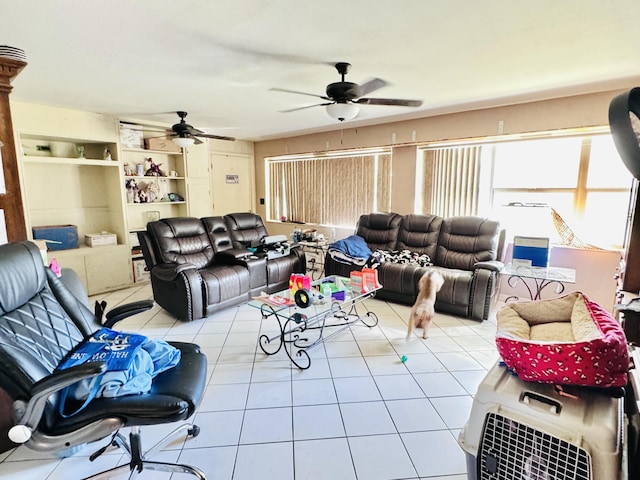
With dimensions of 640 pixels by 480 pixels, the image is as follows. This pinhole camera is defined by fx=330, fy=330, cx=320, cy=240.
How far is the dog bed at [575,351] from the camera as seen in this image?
1.16 m

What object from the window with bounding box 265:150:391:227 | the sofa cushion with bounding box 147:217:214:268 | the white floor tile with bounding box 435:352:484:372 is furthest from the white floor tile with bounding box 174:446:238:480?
the window with bounding box 265:150:391:227

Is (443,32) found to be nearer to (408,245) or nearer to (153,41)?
(153,41)

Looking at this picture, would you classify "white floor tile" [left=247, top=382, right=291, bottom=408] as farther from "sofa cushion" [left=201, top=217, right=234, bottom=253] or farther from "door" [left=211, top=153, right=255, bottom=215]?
"door" [left=211, top=153, right=255, bottom=215]

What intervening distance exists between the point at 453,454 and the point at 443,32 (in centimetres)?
239

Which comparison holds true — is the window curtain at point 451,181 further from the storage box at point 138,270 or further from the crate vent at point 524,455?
the storage box at point 138,270

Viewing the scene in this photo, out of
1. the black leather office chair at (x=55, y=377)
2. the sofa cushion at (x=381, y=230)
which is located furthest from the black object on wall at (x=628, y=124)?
the sofa cushion at (x=381, y=230)

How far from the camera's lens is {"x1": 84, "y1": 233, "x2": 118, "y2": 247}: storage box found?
436 centimetres

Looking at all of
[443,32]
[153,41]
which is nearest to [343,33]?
[443,32]

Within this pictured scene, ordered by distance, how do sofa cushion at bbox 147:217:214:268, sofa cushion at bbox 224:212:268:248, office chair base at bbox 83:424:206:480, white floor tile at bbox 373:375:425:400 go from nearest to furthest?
office chair base at bbox 83:424:206:480 < white floor tile at bbox 373:375:425:400 < sofa cushion at bbox 147:217:214:268 < sofa cushion at bbox 224:212:268:248

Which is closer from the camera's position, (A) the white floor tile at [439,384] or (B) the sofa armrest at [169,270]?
(A) the white floor tile at [439,384]

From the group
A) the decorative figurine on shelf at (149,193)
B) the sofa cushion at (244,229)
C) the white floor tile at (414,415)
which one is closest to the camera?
the white floor tile at (414,415)

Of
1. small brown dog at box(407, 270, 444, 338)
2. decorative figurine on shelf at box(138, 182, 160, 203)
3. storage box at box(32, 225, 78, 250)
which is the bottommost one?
small brown dog at box(407, 270, 444, 338)

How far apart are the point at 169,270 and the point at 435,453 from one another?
284 centimetres

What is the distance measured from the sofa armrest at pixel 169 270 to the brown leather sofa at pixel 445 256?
1.71 meters
